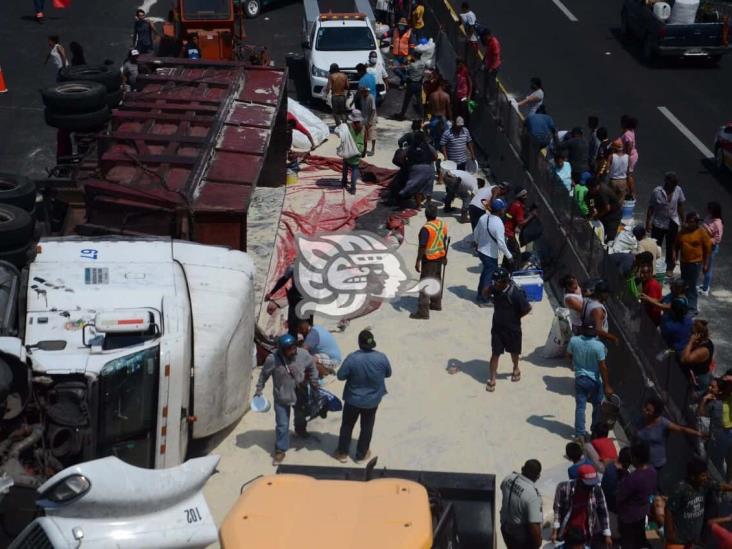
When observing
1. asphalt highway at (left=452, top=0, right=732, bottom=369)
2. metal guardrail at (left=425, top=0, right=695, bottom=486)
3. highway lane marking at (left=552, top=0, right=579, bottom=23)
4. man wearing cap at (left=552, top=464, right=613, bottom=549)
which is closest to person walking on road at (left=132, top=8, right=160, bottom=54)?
metal guardrail at (left=425, top=0, right=695, bottom=486)

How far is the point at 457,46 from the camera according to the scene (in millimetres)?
26453

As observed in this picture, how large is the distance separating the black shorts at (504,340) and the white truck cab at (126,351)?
2.91 meters

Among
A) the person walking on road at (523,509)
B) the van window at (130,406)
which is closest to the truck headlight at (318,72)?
the van window at (130,406)

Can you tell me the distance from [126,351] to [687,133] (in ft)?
54.6

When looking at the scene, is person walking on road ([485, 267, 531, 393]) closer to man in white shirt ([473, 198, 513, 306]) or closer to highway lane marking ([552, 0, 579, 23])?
man in white shirt ([473, 198, 513, 306])

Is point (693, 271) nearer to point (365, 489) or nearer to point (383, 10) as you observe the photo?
point (365, 489)

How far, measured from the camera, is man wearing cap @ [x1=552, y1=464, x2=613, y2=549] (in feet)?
34.8

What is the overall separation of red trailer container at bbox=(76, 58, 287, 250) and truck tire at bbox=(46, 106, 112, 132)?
717 millimetres

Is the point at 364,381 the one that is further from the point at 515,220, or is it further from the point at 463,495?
the point at 515,220

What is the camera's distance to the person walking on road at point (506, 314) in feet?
46.1

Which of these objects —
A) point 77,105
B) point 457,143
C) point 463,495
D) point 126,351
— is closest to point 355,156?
point 457,143

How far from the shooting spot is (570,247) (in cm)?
1739

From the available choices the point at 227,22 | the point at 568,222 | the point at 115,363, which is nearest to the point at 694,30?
the point at 227,22

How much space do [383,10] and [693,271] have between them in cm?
1563
